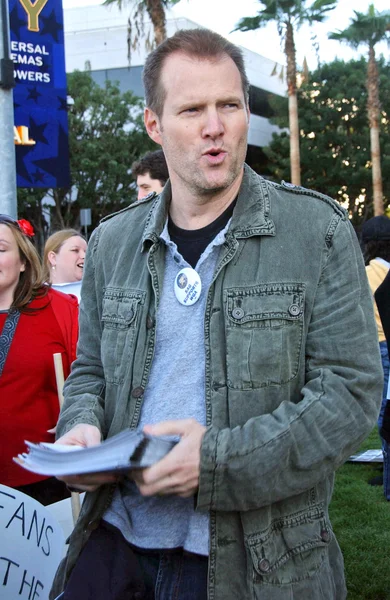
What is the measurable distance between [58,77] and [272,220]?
9.03 m

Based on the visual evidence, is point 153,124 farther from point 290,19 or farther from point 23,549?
point 290,19

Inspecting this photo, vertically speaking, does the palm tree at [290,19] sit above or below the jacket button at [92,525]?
above

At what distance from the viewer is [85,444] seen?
1871 mm

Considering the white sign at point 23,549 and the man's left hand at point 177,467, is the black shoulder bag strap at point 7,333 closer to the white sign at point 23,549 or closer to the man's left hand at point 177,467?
the white sign at point 23,549

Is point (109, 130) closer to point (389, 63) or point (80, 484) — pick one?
point (389, 63)

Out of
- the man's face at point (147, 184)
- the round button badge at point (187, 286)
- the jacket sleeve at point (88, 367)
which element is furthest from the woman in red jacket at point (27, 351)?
the round button badge at point (187, 286)

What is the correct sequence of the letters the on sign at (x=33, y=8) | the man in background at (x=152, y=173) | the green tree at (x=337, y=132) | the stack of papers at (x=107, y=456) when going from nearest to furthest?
1. the stack of papers at (x=107, y=456)
2. the man in background at (x=152, y=173)
3. the letters the on sign at (x=33, y=8)
4. the green tree at (x=337, y=132)

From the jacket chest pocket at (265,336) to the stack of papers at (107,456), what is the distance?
27 centimetres

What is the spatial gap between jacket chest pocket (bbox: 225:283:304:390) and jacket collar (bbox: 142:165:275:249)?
17 cm

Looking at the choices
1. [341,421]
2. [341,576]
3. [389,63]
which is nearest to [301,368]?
[341,421]

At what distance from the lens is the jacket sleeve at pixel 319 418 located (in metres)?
1.69

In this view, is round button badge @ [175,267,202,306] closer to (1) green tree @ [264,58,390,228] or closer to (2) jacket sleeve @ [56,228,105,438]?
(2) jacket sleeve @ [56,228,105,438]

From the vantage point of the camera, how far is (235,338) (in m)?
1.86

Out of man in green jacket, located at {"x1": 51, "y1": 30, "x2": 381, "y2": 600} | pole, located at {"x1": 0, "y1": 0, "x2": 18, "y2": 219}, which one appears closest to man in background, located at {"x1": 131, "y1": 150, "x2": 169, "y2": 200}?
pole, located at {"x1": 0, "y1": 0, "x2": 18, "y2": 219}
